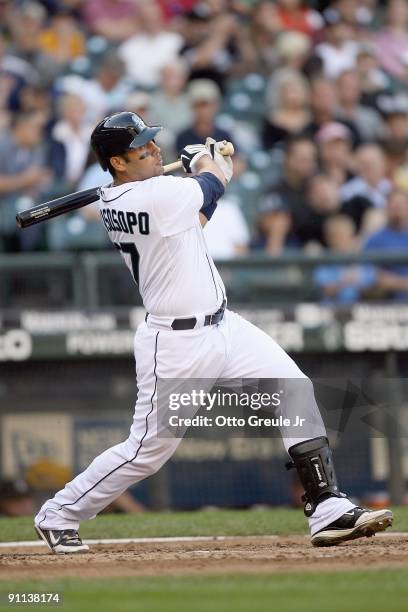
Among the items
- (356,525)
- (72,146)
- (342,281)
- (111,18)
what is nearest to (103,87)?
(72,146)

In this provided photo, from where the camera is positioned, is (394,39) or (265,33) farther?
(394,39)

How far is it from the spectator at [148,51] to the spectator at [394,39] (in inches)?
97.5

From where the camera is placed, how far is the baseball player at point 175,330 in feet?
17.5

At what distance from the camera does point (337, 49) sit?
12.9m

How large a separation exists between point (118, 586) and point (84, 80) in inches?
312

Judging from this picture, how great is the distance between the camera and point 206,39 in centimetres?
1233

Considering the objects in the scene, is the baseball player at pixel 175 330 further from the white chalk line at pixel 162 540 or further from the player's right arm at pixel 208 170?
the white chalk line at pixel 162 540

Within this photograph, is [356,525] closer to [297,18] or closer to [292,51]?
[292,51]

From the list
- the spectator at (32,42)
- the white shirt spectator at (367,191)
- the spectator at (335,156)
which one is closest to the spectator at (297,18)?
the spectator at (335,156)

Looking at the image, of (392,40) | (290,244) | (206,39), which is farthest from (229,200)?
(392,40)

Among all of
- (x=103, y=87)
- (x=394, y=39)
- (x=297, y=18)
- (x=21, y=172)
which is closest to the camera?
(x=21, y=172)

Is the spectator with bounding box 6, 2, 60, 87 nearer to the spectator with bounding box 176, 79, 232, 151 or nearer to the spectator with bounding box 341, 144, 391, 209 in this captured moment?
the spectator with bounding box 176, 79, 232, 151

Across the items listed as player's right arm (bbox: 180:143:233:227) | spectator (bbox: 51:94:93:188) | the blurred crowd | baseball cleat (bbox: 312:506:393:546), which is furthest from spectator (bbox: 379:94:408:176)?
baseball cleat (bbox: 312:506:393:546)

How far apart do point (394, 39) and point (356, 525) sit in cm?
910
